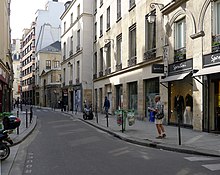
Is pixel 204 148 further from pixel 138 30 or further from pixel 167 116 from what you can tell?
pixel 138 30

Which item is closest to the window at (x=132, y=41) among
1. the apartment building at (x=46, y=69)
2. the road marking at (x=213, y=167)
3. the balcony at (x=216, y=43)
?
the balcony at (x=216, y=43)

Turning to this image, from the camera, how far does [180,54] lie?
54.1 ft

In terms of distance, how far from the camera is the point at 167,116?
17.6m

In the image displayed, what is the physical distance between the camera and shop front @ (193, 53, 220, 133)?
44.7ft

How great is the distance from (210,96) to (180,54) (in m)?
3.39

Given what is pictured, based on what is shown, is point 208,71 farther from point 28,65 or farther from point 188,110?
point 28,65

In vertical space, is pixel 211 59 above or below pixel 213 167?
above

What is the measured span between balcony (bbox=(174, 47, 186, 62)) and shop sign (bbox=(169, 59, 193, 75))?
286 mm

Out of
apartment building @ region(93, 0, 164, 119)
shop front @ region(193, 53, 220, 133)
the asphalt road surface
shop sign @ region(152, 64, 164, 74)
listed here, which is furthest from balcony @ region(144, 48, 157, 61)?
the asphalt road surface

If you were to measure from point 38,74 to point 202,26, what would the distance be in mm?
59204

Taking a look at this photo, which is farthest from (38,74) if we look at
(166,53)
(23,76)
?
(166,53)

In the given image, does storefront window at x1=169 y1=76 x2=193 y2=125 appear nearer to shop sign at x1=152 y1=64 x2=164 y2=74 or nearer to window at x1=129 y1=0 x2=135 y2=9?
shop sign at x1=152 y1=64 x2=164 y2=74

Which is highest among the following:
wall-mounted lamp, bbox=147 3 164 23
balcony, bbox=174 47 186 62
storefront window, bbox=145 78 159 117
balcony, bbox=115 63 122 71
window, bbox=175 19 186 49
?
wall-mounted lamp, bbox=147 3 164 23

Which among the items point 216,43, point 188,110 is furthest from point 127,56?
point 216,43
